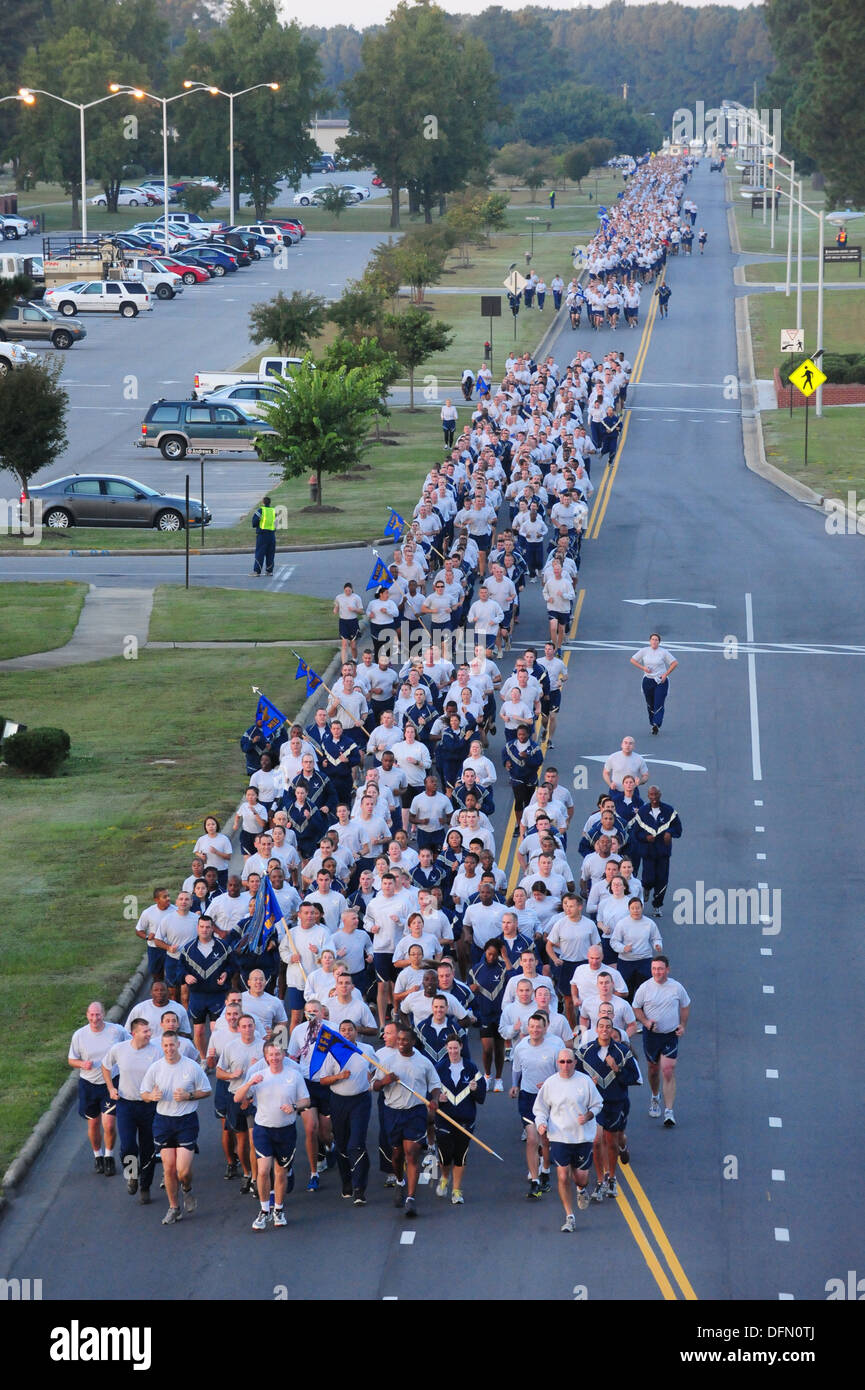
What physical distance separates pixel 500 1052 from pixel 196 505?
28.4 meters

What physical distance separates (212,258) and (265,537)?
5988 cm

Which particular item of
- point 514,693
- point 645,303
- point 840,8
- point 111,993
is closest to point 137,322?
point 645,303

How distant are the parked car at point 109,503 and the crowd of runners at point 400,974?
19747mm

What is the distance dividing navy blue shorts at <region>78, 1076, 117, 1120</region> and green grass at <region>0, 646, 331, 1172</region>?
71 centimetres

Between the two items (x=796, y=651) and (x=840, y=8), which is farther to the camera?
(x=840, y=8)

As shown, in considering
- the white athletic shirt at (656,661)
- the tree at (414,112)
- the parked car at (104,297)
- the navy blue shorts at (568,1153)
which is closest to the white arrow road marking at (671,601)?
the white athletic shirt at (656,661)

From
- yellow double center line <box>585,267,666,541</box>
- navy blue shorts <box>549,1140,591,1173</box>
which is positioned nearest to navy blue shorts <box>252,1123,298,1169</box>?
navy blue shorts <box>549,1140,591,1173</box>

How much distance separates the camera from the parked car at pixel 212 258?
92.9 meters

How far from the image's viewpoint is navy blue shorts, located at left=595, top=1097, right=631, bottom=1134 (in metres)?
14.4

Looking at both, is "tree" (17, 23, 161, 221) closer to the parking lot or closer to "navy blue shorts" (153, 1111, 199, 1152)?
the parking lot

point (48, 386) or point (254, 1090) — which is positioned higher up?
point (48, 386)

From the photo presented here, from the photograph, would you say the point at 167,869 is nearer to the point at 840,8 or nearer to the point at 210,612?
the point at 210,612

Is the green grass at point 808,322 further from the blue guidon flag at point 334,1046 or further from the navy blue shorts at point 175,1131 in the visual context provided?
the navy blue shorts at point 175,1131

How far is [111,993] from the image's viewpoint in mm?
18188
